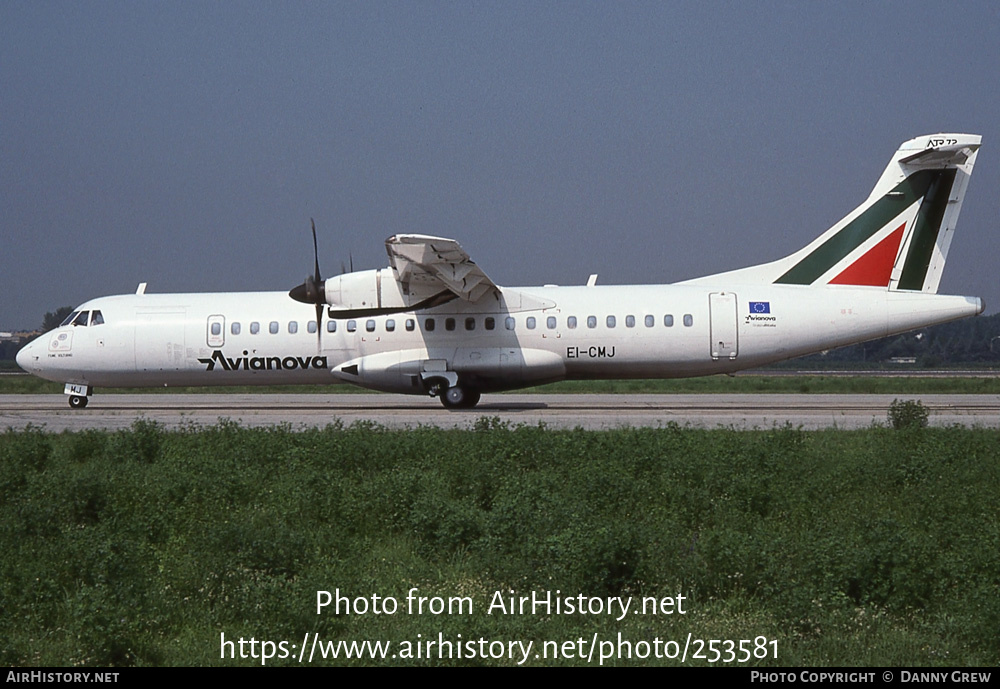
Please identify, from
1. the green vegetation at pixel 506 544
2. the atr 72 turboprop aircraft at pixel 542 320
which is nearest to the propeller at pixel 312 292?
the atr 72 turboprop aircraft at pixel 542 320

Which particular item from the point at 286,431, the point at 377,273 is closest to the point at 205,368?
the point at 377,273

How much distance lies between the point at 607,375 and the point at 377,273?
6.39 meters

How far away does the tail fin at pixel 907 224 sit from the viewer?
2280 centimetres

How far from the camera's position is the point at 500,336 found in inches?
931

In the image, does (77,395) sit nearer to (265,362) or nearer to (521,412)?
(265,362)

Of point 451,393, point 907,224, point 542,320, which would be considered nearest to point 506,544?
point 451,393

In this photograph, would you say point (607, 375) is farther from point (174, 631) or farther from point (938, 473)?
point (174, 631)

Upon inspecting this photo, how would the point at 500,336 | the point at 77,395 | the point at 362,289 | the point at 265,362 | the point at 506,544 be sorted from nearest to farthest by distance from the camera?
the point at 506,544, the point at 362,289, the point at 500,336, the point at 265,362, the point at 77,395

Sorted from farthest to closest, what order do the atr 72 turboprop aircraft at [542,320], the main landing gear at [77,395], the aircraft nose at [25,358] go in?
the main landing gear at [77,395] < the aircraft nose at [25,358] < the atr 72 turboprop aircraft at [542,320]

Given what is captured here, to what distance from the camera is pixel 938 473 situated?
11.5 metres

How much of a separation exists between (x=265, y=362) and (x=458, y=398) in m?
5.14

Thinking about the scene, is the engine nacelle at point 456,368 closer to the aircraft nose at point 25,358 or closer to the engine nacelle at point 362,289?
the engine nacelle at point 362,289

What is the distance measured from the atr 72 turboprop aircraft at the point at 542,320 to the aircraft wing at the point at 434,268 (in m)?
0.05

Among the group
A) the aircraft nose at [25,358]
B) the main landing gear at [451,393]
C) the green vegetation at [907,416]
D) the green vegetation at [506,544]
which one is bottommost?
the green vegetation at [506,544]
